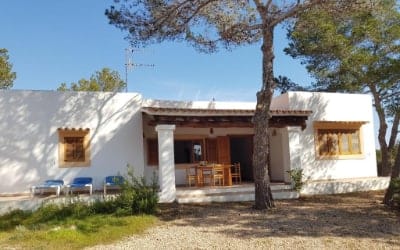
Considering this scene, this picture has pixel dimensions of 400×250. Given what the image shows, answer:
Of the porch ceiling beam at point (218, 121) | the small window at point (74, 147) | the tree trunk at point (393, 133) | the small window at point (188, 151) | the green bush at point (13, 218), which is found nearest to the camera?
the green bush at point (13, 218)

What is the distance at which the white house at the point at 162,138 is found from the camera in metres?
16.6

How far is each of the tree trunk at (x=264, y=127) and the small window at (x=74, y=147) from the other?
7.09 meters

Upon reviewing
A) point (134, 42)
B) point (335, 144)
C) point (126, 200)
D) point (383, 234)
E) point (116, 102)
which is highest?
point (134, 42)

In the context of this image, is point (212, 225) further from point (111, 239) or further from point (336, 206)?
point (336, 206)

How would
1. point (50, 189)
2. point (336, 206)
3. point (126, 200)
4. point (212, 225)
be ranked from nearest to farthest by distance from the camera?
1. point (212, 225)
2. point (126, 200)
3. point (336, 206)
4. point (50, 189)

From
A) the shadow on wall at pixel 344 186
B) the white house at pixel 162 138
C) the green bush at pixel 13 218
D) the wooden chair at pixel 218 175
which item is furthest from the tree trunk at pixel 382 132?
the green bush at pixel 13 218

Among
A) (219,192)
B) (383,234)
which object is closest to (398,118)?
(219,192)

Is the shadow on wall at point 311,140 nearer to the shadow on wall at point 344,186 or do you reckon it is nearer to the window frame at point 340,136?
the window frame at point 340,136

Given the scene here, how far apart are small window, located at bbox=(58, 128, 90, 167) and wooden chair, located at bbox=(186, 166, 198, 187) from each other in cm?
428

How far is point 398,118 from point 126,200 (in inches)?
681

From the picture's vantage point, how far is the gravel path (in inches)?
408

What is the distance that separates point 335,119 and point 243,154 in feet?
16.6

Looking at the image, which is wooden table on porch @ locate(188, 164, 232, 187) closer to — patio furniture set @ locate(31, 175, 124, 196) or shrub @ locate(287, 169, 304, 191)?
shrub @ locate(287, 169, 304, 191)

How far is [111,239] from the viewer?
11.2 meters
